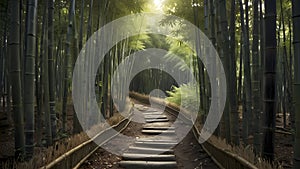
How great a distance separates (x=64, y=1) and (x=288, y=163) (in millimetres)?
6009

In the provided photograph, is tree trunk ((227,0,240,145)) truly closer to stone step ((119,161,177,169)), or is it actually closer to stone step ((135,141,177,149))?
stone step ((119,161,177,169))

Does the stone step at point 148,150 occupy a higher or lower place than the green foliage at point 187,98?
lower

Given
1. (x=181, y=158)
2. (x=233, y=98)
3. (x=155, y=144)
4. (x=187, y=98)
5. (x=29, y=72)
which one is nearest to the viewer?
(x=29, y=72)

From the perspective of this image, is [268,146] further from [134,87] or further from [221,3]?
[134,87]

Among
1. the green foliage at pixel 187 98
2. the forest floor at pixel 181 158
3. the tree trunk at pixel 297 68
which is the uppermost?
the tree trunk at pixel 297 68

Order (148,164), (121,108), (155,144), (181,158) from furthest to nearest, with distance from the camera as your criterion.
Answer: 1. (121,108)
2. (155,144)
3. (181,158)
4. (148,164)

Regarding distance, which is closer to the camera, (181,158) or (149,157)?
(149,157)

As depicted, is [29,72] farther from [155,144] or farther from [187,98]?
[187,98]

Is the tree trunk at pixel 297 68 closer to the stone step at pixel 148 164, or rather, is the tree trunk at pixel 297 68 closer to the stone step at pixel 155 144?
the stone step at pixel 148 164

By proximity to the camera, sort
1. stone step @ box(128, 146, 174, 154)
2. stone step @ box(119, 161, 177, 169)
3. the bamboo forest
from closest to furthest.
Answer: the bamboo forest
stone step @ box(119, 161, 177, 169)
stone step @ box(128, 146, 174, 154)

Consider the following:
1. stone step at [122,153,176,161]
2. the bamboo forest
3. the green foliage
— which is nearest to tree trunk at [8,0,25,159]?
the bamboo forest

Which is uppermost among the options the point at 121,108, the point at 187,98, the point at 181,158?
the point at 187,98

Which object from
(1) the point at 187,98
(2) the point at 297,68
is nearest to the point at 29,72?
(2) the point at 297,68

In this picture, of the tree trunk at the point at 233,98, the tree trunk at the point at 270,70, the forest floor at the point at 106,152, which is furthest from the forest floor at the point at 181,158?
the tree trunk at the point at 270,70
